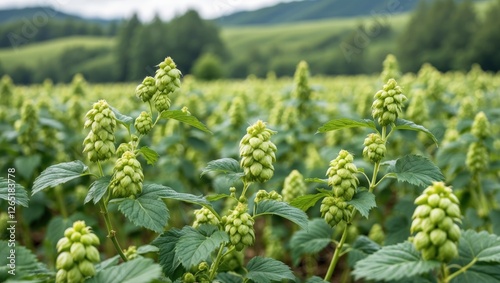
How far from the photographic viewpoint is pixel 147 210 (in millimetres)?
1937

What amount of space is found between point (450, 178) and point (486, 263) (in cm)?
286

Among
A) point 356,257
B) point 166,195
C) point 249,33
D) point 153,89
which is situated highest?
point 249,33

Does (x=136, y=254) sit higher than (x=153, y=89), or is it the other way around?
(x=153, y=89)

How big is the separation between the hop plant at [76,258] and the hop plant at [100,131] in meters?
0.50

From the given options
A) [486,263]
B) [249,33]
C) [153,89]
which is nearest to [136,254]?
[153,89]

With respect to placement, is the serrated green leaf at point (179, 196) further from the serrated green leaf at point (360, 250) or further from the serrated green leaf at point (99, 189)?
the serrated green leaf at point (360, 250)

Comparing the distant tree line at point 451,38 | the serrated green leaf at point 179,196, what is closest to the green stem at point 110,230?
the serrated green leaf at point 179,196

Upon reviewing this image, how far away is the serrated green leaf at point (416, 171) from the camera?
214 centimetres

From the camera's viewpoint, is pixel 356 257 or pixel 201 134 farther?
pixel 201 134

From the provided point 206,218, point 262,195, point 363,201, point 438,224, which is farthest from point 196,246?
point 438,224

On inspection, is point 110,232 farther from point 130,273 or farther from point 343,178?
point 343,178

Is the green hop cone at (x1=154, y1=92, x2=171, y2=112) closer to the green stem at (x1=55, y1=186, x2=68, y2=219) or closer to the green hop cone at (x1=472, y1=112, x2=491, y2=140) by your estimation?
the green hop cone at (x1=472, y1=112, x2=491, y2=140)

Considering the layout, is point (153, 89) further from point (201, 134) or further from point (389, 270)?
point (201, 134)

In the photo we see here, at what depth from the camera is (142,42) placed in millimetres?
39281
